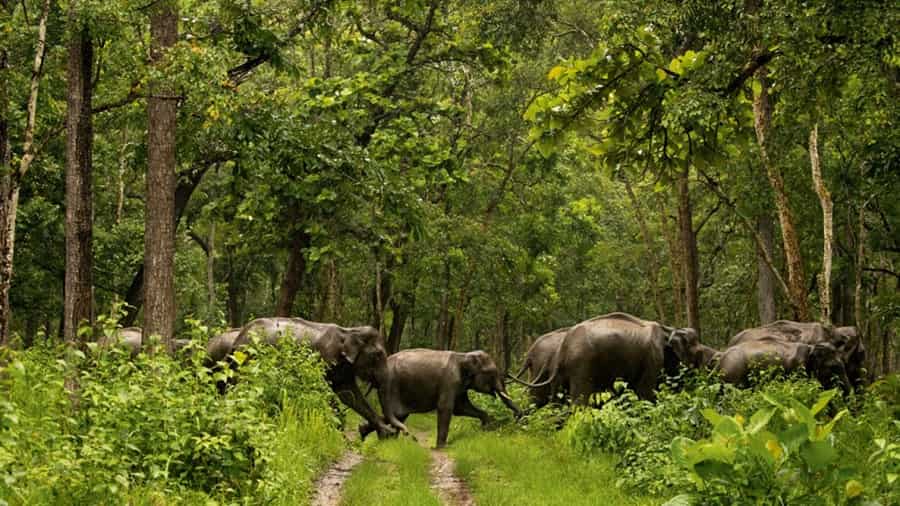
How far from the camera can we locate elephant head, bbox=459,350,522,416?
63.6ft

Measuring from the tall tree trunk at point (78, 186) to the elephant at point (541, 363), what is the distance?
9.87 m

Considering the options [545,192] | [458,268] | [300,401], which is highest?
[545,192]

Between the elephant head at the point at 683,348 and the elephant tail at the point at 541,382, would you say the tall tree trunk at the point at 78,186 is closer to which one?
the elephant tail at the point at 541,382

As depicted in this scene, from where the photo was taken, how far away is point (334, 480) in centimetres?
1105

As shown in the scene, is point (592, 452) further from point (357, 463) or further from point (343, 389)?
point (343, 389)

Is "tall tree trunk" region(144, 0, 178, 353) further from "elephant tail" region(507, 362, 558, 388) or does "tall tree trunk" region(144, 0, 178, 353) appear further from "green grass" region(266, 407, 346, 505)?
"elephant tail" region(507, 362, 558, 388)

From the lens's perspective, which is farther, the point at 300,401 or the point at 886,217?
the point at 886,217

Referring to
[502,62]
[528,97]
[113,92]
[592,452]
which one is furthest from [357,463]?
[528,97]

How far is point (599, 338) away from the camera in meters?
17.0

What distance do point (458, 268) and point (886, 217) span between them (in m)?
12.6

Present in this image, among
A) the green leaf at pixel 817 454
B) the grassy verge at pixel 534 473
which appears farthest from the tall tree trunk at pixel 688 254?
the green leaf at pixel 817 454

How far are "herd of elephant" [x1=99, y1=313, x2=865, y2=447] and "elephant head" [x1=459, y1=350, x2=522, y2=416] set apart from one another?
26 mm

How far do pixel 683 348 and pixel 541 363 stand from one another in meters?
3.69

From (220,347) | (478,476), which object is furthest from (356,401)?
(478,476)
